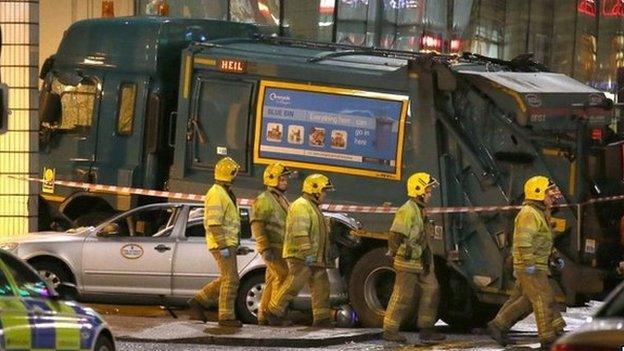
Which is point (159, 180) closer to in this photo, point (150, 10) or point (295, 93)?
point (295, 93)

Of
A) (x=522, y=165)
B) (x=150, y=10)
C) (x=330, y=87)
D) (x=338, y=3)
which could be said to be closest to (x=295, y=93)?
→ (x=330, y=87)

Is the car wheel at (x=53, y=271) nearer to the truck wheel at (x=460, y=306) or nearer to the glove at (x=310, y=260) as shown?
the glove at (x=310, y=260)

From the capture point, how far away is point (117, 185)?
19203 millimetres

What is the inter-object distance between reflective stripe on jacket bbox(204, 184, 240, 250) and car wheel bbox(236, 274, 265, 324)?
1.03 metres

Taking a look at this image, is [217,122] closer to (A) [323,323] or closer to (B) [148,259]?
(B) [148,259]

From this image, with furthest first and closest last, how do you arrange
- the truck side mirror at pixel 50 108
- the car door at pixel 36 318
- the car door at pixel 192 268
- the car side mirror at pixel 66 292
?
the truck side mirror at pixel 50 108
the car door at pixel 192 268
the car side mirror at pixel 66 292
the car door at pixel 36 318

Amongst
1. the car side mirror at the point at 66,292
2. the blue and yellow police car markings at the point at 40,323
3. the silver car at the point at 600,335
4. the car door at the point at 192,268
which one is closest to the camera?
the silver car at the point at 600,335

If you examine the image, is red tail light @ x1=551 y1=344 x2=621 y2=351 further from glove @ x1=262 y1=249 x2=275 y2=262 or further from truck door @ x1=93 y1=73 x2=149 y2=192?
truck door @ x1=93 y1=73 x2=149 y2=192

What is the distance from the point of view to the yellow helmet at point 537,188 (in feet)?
51.0

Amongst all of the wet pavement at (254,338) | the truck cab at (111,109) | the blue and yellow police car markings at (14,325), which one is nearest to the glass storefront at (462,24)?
the truck cab at (111,109)

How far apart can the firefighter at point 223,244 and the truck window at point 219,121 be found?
1.67 meters

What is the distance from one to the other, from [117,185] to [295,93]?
283 cm

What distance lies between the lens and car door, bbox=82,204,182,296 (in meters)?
17.3

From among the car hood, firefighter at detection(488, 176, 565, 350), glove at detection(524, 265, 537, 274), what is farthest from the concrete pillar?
glove at detection(524, 265, 537, 274)
